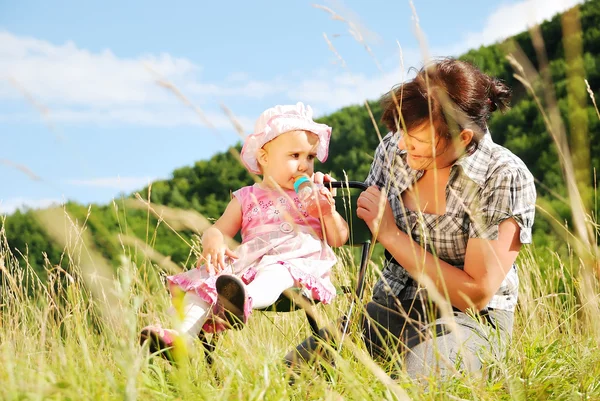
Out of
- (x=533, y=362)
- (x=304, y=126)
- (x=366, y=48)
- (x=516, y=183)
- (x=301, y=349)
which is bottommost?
(x=533, y=362)

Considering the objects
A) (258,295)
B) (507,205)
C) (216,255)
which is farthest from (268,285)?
(507,205)

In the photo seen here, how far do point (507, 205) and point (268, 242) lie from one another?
3.18ft

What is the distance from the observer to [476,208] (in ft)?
8.39

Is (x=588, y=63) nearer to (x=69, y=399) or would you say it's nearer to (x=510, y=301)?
(x=510, y=301)

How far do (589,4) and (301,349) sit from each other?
11.7 m

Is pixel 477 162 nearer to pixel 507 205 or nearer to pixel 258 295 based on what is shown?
pixel 507 205

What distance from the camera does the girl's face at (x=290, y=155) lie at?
2.76m

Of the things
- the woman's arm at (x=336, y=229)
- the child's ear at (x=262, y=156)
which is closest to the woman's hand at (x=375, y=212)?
the woman's arm at (x=336, y=229)

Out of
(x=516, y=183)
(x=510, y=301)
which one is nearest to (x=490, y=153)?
(x=516, y=183)

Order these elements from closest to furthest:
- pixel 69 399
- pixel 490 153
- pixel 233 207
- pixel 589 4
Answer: pixel 69 399 → pixel 490 153 → pixel 233 207 → pixel 589 4

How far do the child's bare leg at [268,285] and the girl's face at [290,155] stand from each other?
1.42 feet

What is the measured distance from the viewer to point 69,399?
1726 mm

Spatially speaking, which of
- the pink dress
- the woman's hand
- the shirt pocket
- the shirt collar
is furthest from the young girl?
the shirt collar

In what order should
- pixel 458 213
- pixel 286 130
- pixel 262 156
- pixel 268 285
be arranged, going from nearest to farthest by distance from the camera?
pixel 268 285, pixel 458 213, pixel 286 130, pixel 262 156
